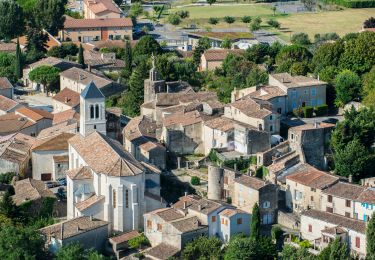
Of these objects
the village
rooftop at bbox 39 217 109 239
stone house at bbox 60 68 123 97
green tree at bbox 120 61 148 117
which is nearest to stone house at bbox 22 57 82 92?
the village

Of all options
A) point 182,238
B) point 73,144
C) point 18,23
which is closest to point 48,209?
point 73,144

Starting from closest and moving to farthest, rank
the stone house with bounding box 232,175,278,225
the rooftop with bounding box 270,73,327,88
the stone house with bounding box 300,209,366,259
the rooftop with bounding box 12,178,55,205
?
the stone house with bounding box 300,209,366,259
the stone house with bounding box 232,175,278,225
the rooftop with bounding box 12,178,55,205
the rooftop with bounding box 270,73,327,88

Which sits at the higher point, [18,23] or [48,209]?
[18,23]

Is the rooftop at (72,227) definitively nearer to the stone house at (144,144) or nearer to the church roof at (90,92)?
the church roof at (90,92)

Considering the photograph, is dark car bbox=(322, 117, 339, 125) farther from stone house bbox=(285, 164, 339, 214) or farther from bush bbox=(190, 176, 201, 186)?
bush bbox=(190, 176, 201, 186)

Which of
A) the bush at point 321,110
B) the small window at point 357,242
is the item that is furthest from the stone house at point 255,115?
the small window at point 357,242

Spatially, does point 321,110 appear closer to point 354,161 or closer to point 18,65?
point 354,161

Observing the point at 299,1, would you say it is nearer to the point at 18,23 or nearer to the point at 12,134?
the point at 18,23
